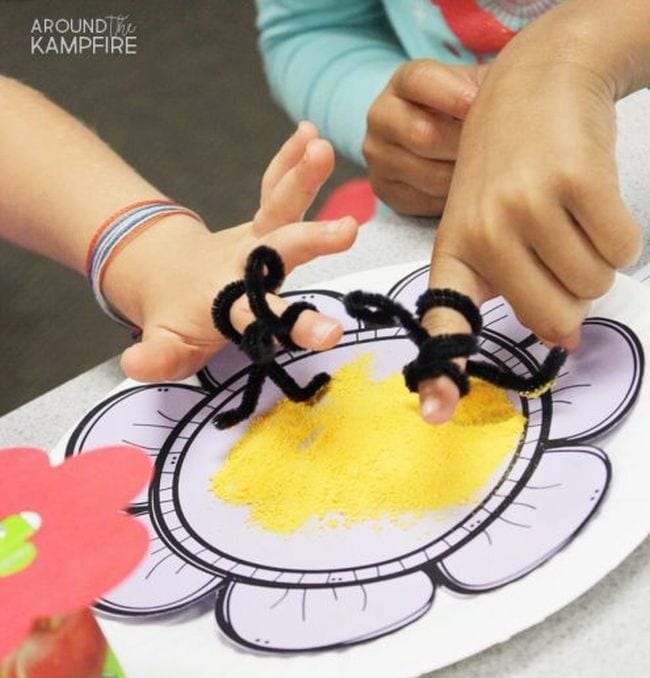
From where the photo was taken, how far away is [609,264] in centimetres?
45

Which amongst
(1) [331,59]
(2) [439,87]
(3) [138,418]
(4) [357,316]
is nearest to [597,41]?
(2) [439,87]

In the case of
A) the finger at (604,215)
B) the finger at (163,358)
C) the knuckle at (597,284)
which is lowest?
the finger at (163,358)

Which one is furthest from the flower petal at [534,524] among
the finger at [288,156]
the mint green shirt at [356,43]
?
the mint green shirt at [356,43]

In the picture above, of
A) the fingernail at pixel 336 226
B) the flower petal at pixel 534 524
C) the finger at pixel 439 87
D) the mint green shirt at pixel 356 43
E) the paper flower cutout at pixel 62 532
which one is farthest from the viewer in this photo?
the mint green shirt at pixel 356 43

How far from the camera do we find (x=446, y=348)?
396mm

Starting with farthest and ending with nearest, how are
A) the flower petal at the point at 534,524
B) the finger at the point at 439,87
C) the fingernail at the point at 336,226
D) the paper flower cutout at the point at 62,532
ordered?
the finger at the point at 439,87 < the fingernail at the point at 336,226 < the flower petal at the point at 534,524 < the paper flower cutout at the point at 62,532

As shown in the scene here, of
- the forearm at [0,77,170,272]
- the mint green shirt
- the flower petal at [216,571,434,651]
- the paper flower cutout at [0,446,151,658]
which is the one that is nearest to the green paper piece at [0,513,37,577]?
the paper flower cutout at [0,446,151,658]

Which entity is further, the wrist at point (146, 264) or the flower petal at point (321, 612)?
the wrist at point (146, 264)

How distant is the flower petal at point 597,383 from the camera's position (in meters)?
0.41

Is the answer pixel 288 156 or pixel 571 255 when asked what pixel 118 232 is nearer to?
pixel 288 156

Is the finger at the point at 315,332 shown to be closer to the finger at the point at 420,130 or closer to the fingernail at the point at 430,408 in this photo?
the fingernail at the point at 430,408

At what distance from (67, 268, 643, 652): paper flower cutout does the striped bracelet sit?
14 cm

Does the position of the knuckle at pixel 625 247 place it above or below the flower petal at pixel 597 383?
above

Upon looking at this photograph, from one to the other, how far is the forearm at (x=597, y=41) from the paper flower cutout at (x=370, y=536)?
0.47 feet
